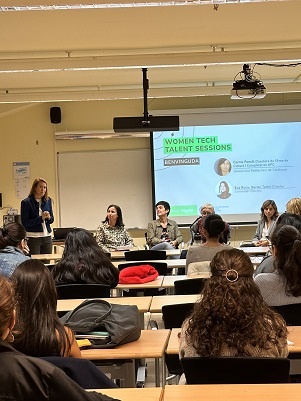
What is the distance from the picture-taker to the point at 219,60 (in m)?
8.48

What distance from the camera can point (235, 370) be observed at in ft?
9.05

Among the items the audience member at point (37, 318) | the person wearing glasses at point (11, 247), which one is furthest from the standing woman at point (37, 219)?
the audience member at point (37, 318)

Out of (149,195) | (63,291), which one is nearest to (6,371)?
(63,291)

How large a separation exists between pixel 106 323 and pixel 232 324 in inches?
33.7

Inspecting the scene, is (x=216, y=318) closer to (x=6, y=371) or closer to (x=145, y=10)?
(x=6, y=371)

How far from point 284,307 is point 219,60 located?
200 inches

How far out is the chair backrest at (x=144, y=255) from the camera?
778cm

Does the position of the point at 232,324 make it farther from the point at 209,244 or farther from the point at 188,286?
the point at 209,244

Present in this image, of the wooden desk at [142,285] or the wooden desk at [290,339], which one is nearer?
the wooden desk at [290,339]

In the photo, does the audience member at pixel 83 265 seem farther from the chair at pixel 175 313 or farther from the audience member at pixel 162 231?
the audience member at pixel 162 231

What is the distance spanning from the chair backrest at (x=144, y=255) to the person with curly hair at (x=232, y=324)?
4.76m

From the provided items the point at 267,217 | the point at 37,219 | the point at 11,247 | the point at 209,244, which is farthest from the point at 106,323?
the point at 267,217

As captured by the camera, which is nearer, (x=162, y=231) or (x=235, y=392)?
(x=235, y=392)

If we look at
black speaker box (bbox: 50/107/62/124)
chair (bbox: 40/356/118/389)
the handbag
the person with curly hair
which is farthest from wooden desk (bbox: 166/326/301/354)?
black speaker box (bbox: 50/107/62/124)
